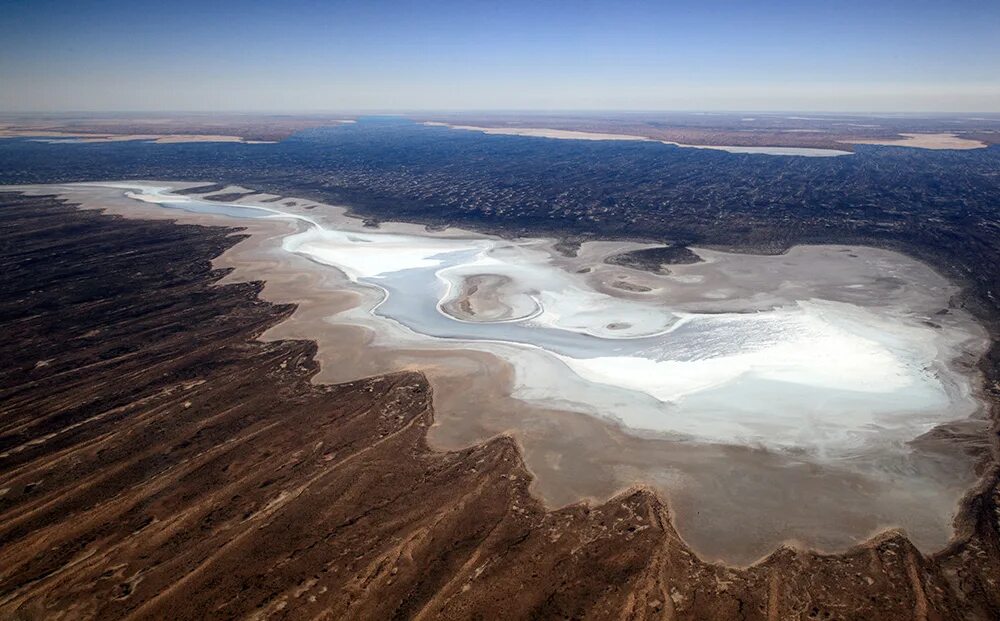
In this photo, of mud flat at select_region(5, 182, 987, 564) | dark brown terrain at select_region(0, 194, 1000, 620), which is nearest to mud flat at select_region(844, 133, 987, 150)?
mud flat at select_region(5, 182, 987, 564)

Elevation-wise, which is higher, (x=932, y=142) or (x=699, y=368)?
(x=932, y=142)

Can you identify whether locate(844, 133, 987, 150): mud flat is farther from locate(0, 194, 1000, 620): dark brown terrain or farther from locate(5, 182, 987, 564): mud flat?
locate(0, 194, 1000, 620): dark brown terrain

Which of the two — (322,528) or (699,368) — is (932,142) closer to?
(699,368)

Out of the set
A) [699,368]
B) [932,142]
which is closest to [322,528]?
[699,368]

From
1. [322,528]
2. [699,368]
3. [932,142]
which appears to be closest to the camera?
[322,528]

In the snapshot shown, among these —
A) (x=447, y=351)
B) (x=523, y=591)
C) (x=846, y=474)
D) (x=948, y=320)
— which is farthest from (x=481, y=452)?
(x=948, y=320)

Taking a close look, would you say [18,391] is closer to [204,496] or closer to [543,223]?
[204,496]
